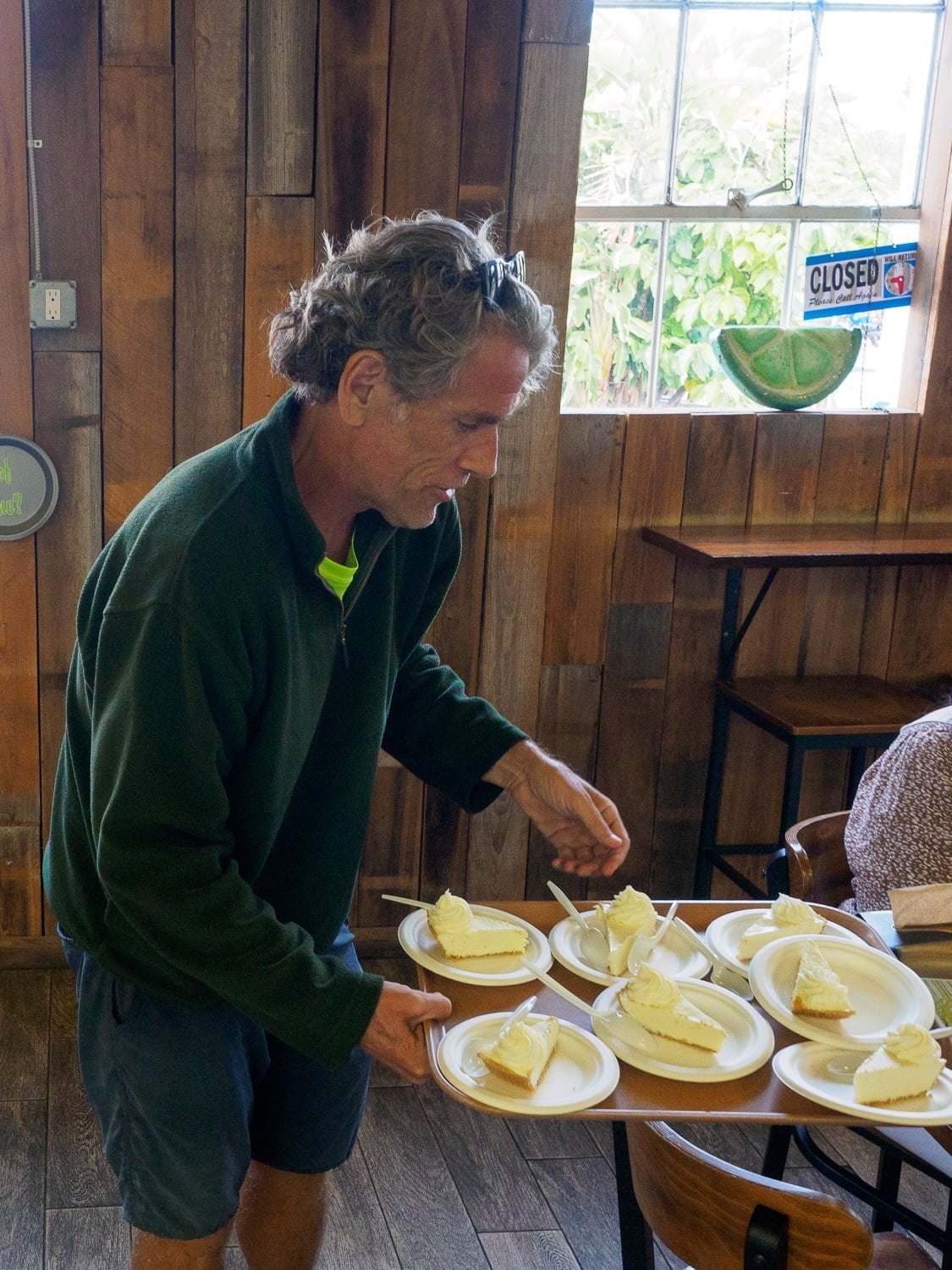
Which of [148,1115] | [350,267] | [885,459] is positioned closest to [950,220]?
[885,459]

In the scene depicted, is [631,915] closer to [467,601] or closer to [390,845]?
[467,601]

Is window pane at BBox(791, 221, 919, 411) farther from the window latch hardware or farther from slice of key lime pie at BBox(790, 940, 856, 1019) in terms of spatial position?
slice of key lime pie at BBox(790, 940, 856, 1019)

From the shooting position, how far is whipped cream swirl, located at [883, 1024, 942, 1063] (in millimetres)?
1334

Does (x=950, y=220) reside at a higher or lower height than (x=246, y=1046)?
higher

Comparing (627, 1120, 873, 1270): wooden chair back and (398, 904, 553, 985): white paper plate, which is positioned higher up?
(398, 904, 553, 985): white paper plate

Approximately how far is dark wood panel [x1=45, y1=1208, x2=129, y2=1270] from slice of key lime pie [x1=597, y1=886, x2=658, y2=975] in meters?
1.11

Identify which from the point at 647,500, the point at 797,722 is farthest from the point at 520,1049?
the point at 647,500

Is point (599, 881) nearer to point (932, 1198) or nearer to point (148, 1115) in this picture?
point (932, 1198)

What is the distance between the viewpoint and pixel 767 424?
3.14 metres

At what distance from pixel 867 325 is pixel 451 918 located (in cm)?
227

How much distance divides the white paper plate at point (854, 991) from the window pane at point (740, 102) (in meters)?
2.12

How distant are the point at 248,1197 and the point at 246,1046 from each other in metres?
0.30

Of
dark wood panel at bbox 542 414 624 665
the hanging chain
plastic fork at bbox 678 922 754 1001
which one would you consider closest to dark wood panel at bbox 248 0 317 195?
dark wood panel at bbox 542 414 624 665

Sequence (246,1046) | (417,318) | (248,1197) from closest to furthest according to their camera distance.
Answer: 1. (417,318)
2. (246,1046)
3. (248,1197)
